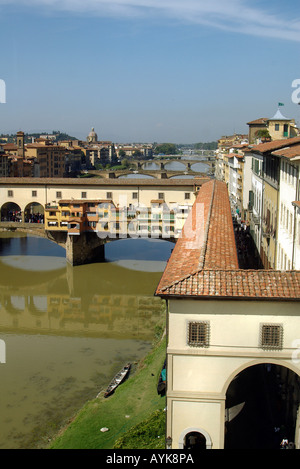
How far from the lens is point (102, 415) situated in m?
10.4

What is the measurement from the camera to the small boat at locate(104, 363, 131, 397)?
11.5m

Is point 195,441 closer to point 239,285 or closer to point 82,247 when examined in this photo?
point 239,285

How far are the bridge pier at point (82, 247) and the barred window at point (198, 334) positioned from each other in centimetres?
1815

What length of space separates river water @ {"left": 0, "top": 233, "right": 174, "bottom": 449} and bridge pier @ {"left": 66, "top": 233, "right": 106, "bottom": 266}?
0.51 metres

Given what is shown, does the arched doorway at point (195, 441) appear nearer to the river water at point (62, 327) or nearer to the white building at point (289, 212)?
the river water at point (62, 327)

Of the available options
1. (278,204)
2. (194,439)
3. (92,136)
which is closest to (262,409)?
(194,439)

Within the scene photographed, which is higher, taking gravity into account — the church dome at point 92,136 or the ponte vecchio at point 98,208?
the church dome at point 92,136

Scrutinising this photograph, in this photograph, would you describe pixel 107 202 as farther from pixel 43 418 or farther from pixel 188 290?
pixel 188 290

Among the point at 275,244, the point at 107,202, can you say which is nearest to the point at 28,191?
the point at 107,202

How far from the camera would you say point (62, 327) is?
57.4ft

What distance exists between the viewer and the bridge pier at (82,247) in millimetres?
25250

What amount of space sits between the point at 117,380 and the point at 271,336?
18.3ft

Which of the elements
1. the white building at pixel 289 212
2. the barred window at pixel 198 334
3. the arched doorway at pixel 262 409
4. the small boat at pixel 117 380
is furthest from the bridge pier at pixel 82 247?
the barred window at pixel 198 334
